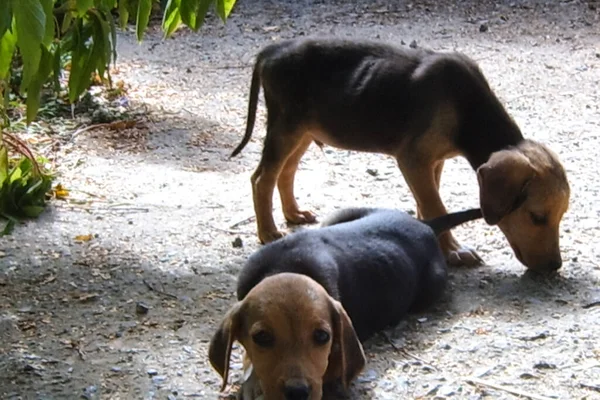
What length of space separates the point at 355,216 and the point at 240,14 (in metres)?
6.51

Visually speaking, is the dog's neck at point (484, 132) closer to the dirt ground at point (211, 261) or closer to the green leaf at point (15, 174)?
the dirt ground at point (211, 261)

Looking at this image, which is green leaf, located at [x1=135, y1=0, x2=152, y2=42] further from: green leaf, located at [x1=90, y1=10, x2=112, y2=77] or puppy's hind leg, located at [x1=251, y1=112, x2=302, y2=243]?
puppy's hind leg, located at [x1=251, y1=112, x2=302, y2=243]

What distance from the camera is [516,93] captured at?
27.0 ft

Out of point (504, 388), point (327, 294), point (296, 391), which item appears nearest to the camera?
point (296, 391)

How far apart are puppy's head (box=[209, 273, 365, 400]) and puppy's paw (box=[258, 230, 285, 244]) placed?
1796mm

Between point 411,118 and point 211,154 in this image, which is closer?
point 411,118

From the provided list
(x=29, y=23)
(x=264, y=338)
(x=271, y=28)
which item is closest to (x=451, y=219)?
(x=264, y=338)

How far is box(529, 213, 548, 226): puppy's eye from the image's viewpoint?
4.85 meters

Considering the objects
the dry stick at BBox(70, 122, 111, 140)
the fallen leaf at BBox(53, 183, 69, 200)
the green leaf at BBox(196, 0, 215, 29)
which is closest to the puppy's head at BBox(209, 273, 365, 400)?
the green leaf at BBox(196, 0, 215, 29)

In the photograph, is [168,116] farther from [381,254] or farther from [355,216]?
[381,254]

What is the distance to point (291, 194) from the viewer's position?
5.74 meters

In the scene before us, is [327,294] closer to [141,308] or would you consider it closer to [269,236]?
[141,308]

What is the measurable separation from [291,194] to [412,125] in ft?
2.90

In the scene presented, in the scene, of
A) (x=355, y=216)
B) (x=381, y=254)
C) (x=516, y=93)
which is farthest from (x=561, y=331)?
(x=516, y=93)
